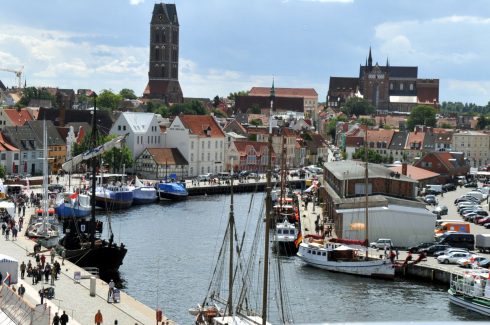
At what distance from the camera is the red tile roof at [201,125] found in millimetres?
105250

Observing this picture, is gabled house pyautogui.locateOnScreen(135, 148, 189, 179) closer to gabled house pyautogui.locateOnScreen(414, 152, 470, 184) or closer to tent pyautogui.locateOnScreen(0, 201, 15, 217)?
gabled house pyautogui.locateOnScreen(414, 152, 470, 184)

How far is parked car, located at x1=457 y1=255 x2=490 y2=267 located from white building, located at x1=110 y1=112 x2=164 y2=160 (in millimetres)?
55745

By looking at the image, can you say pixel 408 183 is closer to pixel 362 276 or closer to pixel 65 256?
pixel 362 276

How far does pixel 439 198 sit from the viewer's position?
87.8 metres

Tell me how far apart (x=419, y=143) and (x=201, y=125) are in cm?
3348

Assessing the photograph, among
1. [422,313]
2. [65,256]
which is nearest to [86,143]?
[65,256]

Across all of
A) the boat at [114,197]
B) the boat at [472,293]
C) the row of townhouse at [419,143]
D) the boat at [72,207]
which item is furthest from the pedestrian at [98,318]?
the row of townhouse at [419,143]

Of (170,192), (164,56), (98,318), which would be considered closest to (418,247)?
(98,318)

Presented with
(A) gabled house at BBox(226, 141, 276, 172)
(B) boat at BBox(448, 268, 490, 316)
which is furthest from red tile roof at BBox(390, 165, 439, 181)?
(B) boat at BBox(448, 268, 490, 316)

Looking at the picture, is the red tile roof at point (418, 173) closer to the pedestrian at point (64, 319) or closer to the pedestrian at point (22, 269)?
the pedestrian at point (22, 269)

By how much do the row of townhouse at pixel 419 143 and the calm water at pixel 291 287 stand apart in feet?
226

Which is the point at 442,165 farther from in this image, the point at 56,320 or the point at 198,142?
the point at 56,320

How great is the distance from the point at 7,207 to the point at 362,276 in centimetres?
2150

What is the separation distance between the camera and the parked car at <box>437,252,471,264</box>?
160 feet
